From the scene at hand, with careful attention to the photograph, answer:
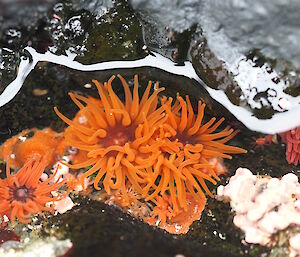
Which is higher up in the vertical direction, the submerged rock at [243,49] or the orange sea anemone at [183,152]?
the submerged rock at [243,49]

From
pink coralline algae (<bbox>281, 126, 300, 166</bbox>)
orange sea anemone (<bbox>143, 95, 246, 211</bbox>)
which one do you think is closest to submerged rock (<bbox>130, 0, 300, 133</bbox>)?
pink coralline algae (<bbox>281, 126, 300, 166</bbox>)

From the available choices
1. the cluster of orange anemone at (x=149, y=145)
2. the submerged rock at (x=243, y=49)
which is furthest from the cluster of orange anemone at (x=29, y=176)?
the submerged rock at (x=243, y=49)

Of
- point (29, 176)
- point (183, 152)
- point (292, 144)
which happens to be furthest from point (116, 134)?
point (292, 144)

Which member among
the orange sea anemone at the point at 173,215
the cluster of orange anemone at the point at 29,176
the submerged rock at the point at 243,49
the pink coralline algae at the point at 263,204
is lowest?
the orange sea anemone at the point at 173,215

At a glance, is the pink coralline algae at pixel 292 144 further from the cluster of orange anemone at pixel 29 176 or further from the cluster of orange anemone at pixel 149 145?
the cluster of orange anemone at pixel 29 176

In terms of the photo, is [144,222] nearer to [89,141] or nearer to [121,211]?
[121,211]

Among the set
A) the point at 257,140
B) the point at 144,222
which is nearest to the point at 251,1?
the point at 257,140
